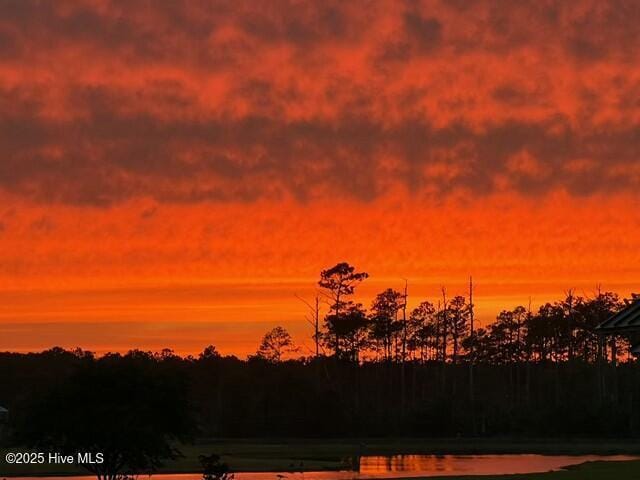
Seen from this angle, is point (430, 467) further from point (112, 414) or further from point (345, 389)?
point (345, 389)

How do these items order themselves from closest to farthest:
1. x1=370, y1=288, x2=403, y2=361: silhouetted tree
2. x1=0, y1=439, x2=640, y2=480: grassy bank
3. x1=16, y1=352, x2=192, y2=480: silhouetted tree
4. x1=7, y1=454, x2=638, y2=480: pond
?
x1=16, y1=352, x2=192, y2=480: silhouetted tree, x1=7, y1=454, x2=638, y2=480: pond, x1=0, y1=439, x2=640, y2=480: grassy bank, x1=370, y1=288, x2=403, y2=361: silhouetted tree

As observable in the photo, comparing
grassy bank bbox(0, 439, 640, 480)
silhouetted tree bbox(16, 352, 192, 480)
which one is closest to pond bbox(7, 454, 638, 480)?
grassy bank bbox(0, 439, 640, 480)

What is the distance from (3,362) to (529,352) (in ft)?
265

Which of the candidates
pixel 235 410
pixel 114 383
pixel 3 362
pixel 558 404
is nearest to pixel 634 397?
pixel 558 404

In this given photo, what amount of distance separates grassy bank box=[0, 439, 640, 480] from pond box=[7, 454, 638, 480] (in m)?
2.44

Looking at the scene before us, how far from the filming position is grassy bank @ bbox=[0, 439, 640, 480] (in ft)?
210

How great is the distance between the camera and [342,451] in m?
92.2

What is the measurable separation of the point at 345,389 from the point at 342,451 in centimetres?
5789

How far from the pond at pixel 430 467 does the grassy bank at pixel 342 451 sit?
244cm

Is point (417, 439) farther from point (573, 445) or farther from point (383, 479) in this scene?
point (383, 479)

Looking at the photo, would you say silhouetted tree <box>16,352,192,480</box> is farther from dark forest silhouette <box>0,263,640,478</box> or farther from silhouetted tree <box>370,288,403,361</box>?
silhouetted tree <box>370,288,403,361</box>

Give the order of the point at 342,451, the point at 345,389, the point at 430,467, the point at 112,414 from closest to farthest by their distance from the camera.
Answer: the point at 112,414
the point at 430,467
the point at 342,451
the point at 345,389

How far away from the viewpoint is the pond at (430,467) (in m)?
61.2

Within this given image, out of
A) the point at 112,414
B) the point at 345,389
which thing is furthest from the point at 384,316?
the point at 112,414
